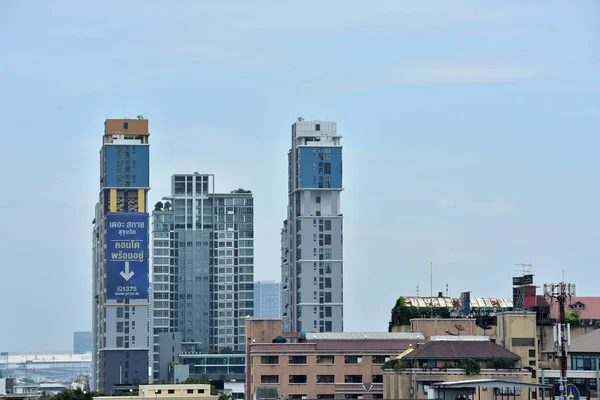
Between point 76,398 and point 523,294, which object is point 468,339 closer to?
point 523,294

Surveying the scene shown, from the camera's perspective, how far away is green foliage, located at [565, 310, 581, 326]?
158 metres

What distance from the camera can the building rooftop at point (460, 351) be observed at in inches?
5261

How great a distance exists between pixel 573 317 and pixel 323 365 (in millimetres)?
30933

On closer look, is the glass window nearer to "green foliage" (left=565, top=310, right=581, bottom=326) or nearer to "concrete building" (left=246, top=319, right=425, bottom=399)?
"green foliage" (left=565, top=310, right=581, bottom=326)

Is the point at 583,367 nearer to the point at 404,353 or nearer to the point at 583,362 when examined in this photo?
the point at 583,362

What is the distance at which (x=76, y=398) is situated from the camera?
150 m

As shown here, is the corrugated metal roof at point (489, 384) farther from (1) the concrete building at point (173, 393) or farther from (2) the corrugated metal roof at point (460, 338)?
(1) the concrete building at point (173, 393)

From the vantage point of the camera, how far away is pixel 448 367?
435 feet

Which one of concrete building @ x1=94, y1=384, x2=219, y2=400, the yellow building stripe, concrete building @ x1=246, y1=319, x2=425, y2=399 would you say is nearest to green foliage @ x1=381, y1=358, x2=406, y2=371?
the yellow building stripe

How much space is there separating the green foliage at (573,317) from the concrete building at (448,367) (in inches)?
863

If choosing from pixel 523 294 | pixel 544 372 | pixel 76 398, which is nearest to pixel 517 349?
pixel 544 372

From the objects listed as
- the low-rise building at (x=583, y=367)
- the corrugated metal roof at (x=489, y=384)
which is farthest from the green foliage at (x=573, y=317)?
the corrugated metal roof at (x=489, y=384)

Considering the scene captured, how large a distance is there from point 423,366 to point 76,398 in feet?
125

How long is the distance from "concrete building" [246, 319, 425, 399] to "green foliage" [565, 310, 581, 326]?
19261 millimetres
